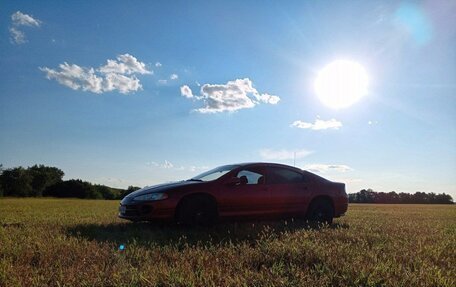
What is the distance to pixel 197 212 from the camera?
7.48 metres

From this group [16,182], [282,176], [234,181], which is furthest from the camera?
[16,182]

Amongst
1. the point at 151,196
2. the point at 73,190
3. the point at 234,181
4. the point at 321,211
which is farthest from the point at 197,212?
the point at 73,190

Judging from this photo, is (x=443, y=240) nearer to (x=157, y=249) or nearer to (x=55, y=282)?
(x=157, y=249)

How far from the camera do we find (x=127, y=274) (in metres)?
3.84

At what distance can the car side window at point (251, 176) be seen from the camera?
27.0ft

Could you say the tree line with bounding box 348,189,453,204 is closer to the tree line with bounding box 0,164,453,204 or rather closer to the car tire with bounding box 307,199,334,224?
the tree line with bounding box 0,164,453,204

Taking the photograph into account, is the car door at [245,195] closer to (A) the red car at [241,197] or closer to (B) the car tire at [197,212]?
(A) the red car at [241,197]

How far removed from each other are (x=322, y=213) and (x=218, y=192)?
2.93 m

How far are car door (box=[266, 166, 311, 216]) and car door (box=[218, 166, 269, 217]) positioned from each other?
210 millimetres

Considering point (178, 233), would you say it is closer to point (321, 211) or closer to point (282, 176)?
point (282, 176)

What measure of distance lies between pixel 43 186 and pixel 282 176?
3057 inches

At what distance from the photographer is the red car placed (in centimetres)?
737

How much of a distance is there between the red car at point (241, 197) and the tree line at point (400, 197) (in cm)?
4710

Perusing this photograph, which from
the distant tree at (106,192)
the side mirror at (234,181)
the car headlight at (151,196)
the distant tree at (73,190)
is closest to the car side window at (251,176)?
the side mirror at (234,181)
